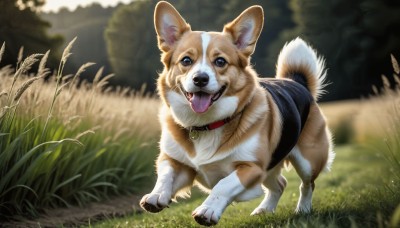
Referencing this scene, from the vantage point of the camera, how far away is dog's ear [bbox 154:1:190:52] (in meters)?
4.88

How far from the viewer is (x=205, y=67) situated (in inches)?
173

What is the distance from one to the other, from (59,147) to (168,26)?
1.89 metres

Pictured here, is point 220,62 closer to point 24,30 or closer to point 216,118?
point 216,118

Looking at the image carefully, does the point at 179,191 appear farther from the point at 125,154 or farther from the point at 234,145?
the point at 125,154

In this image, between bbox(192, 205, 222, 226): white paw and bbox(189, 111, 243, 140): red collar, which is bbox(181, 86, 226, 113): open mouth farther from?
bbox(192, 205, 222, 226): white paw

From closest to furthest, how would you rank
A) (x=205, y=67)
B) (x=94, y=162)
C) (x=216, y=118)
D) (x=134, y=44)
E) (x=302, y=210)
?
(x=205, y=67), (x=216, y=118), (x=302, y=210), (x=94, y=162), (x=134, y=44)

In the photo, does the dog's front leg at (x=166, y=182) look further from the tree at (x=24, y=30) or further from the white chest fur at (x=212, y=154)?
the tree at (x=24, y=30)

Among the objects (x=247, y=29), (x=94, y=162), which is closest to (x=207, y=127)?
(x=247, y=29)

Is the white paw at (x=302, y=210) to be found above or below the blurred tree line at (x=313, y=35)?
above

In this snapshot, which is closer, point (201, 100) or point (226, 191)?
point (226, 191)

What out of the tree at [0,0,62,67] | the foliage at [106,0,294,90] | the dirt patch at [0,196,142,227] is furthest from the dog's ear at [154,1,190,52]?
the foliage at [106,0,294,90]

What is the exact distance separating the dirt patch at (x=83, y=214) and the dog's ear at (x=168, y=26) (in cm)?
193

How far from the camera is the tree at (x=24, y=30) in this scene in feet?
53.2

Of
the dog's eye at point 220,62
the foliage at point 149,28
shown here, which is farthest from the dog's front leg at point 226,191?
the foliage at point 149,28
